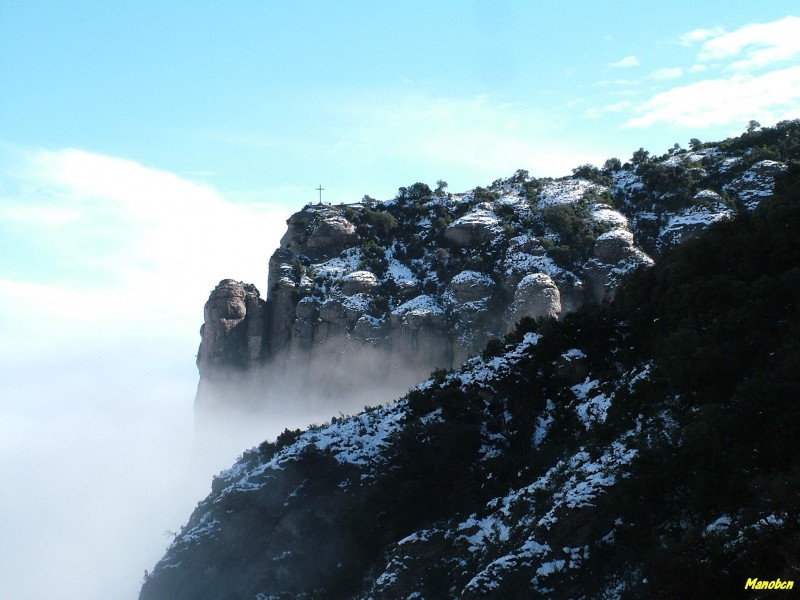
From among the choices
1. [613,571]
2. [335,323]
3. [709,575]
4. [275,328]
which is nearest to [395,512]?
[613,571]

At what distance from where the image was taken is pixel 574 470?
3206cm

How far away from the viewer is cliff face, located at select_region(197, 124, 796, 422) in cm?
6738

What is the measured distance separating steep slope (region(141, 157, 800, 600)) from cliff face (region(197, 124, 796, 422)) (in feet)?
72.1

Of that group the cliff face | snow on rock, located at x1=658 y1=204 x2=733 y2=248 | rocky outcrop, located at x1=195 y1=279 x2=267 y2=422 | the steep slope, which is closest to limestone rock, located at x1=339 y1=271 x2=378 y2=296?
the cliff face

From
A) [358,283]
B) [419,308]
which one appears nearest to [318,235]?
[358,283]

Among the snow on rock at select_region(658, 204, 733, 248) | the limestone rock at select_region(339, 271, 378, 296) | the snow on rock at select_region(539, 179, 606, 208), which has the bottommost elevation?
the limestone rock at select_region(339, 271, 378, 296)

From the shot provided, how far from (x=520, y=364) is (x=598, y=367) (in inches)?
131

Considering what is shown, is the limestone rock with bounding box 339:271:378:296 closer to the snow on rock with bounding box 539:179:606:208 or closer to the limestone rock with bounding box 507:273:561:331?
the limestone rock with bounding box 507:273:561:331

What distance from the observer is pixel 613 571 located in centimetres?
2698

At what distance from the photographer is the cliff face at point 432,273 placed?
221 ft

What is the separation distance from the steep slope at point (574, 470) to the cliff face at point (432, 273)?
22.0 meters

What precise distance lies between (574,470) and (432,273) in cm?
4375

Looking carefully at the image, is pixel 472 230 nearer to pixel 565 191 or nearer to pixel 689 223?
pixel 565 191

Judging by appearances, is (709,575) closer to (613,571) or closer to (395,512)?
(613,571)
